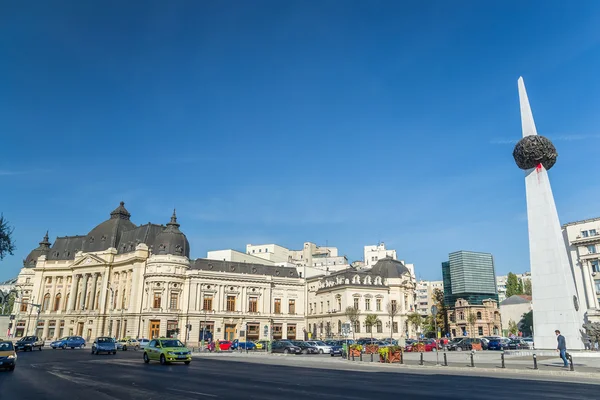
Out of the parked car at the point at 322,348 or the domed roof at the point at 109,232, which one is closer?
the parked car at the point at 322,348

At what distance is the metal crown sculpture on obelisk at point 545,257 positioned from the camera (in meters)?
32.9

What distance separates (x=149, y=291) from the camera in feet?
254

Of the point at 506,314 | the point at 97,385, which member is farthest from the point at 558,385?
the point at 506,314

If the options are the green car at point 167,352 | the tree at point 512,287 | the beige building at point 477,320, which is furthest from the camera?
the tree at point 512,287

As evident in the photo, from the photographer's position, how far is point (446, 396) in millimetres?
13484

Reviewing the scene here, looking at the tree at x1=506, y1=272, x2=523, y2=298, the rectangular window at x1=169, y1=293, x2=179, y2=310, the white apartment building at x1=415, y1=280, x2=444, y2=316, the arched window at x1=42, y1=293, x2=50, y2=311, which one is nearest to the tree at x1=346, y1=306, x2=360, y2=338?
the rectangular window at x1=169, y1=293, x2=179, y2=310

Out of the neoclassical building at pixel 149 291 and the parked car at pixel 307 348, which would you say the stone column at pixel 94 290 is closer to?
the neoclassical building at pixel 149 291

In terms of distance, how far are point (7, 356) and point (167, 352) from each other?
8662 millimetres

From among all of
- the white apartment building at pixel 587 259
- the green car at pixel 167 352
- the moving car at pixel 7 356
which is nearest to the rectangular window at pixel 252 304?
the white apartment building at pixel 587 259

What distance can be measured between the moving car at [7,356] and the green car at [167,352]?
26.5 feet

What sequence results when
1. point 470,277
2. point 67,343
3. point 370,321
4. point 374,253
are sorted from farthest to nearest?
point 374,253 < point 470,277 < point 370,321 < point 67,343

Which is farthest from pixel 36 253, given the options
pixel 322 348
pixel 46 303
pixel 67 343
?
pixel 322 348

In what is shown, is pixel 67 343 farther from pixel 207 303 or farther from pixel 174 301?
pixel 207 303

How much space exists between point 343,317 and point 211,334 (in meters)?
24.2
